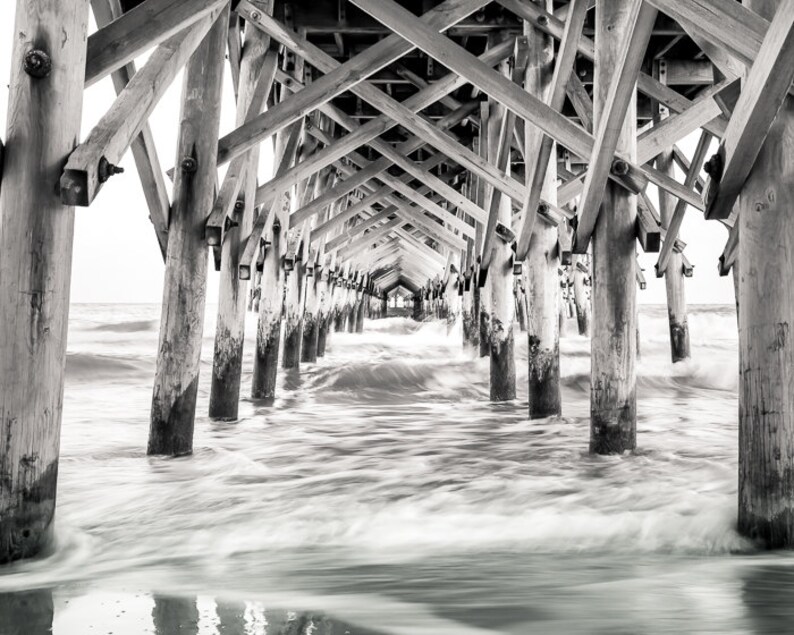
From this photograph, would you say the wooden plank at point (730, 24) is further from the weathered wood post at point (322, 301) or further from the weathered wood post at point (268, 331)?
the weathered wood post at point (322, 301)

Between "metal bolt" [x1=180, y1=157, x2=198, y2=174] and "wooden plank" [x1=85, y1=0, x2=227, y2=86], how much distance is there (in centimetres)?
97

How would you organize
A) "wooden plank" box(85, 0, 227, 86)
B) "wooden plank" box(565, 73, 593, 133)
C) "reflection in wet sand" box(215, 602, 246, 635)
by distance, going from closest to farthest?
"reflection in wet sand" box(215, 602, 246, 635)
"wooden plank" box(85, 0, 227, 86)
"wooden plank" box(565, 73, 593, 133)

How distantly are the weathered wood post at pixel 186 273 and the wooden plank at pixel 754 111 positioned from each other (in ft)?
7.55

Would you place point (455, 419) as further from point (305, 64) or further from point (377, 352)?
point (377, 352)

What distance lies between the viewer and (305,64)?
19.8 feet

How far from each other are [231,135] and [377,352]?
917 centimetres

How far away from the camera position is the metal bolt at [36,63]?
185cm

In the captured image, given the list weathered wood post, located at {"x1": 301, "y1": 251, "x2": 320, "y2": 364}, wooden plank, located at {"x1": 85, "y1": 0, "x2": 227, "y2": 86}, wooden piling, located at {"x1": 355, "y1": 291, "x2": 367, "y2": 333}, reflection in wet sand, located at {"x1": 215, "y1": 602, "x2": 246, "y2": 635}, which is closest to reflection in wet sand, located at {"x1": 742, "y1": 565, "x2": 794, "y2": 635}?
reflection in wet sand, located at {"x1": 215, "y1": 602, "x2": 246, "y2": 635}

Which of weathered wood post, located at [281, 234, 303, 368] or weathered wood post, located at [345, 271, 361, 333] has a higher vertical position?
weathered wood post, located at [345, 271, 361, 333]

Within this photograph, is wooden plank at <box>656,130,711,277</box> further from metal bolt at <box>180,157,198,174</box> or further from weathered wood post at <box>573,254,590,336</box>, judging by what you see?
weathered wood post at <box>573,254,590,336</box>

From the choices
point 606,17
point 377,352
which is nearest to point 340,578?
point 606,17

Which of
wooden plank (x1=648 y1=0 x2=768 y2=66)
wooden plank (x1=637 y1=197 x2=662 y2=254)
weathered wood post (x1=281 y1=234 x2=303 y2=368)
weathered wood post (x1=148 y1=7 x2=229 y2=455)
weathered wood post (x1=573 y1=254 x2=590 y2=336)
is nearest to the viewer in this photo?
wooden plank (x1=648 y1=0 x2=768 y2=66)

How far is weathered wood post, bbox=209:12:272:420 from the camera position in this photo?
4176 millimetres

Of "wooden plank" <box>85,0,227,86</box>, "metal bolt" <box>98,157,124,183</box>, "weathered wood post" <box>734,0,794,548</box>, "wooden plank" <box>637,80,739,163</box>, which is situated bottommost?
"weathered wood post" <box>734,0,794,548</box>
